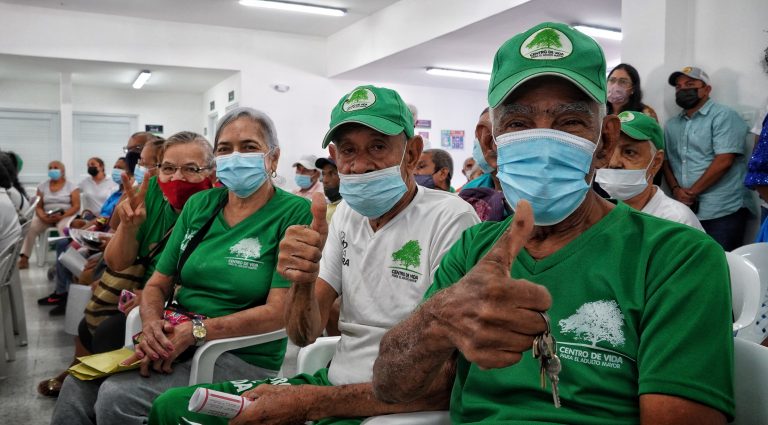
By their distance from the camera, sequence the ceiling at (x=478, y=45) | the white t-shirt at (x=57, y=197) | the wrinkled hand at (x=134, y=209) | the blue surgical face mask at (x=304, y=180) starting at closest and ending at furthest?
the wrinkled hand at (x=134, y=209)
the ceiling at (x=478, y=45)
the blue surgical face mask at (x=304, y=180)
the white t-shirt at (x=57, y=197)

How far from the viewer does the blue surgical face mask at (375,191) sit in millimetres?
1937

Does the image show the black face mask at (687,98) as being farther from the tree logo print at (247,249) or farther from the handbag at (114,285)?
the handbag at (114,285)

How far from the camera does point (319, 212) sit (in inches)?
63.3

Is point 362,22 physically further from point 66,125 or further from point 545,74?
point 545,74

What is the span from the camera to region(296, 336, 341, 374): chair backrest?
2.09 meters

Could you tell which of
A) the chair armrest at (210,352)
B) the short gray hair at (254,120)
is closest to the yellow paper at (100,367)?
the chair armrest at (210,352)

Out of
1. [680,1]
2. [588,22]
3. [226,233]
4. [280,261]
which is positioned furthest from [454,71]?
[280,261]

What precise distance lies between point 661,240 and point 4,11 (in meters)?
10.2

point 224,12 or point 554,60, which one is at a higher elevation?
point 224,12

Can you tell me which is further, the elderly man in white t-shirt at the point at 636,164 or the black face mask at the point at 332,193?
the black face mask at the point at 332,193

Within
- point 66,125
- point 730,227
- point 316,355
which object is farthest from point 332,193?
point 66,125

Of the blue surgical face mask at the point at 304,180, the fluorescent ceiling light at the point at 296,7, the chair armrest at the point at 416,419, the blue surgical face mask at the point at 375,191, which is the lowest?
the chair armrest at the point at 416,419

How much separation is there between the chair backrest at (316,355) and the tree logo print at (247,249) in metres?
0.44

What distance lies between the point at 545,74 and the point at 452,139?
36.9ft
